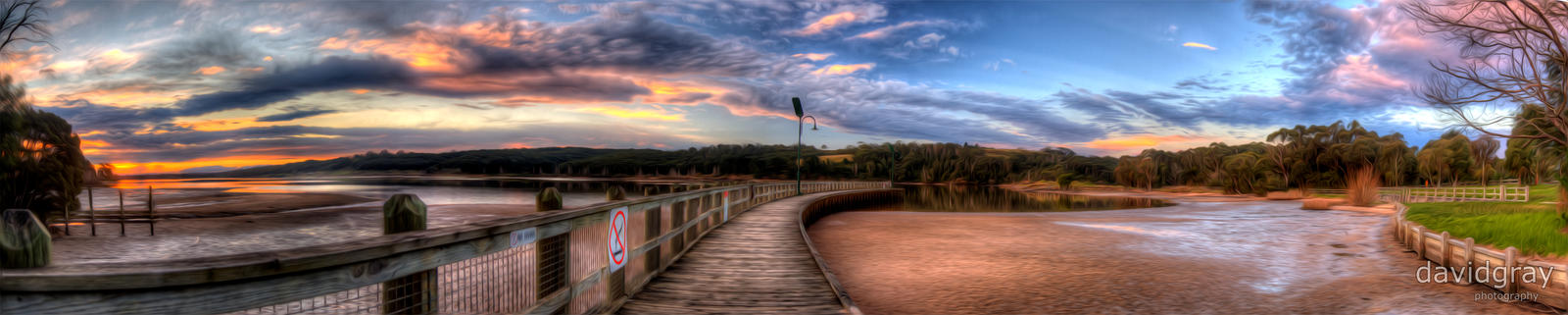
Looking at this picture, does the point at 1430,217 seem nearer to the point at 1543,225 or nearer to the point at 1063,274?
the point at 1543,225

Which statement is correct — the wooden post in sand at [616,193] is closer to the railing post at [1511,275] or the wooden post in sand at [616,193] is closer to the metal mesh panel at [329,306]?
the metal mesh panel at [329,306]

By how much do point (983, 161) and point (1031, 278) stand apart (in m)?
168

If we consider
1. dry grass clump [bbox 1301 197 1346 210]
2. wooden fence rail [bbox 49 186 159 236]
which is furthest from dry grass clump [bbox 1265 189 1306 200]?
wooden fence rail [bbox 49 186 159 236]

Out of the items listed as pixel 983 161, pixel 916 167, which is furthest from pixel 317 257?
pixel 916 167

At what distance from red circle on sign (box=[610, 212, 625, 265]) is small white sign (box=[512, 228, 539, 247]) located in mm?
1668

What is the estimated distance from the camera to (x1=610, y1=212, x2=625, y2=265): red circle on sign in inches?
246

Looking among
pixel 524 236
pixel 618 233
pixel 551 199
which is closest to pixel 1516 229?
pixel 618 233

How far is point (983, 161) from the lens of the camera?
570 ft

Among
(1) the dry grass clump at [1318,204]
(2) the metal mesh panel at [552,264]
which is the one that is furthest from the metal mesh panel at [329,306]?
(1) the dry grass clump at [1318,204]

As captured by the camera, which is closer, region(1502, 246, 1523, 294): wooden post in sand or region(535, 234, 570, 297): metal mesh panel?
region(535, 234, 570, 297): metal mesh panel

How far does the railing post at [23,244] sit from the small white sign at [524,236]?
237 centimetres

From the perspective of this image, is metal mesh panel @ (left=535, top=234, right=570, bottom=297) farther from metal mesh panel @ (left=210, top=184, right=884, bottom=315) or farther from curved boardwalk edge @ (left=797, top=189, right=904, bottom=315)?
curved boardwalk edge @ (left=797, top=189, right=904, bottom=315)

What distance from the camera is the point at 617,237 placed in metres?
6.41

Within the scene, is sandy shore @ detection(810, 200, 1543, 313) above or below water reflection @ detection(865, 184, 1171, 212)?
above
